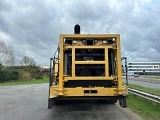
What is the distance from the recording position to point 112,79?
857 cm

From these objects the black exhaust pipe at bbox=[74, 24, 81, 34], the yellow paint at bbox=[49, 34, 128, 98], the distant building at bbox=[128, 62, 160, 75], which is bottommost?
the yellow paint at bbox=[49, 34, 128, 98]

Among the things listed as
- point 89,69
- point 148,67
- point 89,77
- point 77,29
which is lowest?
point 89,77

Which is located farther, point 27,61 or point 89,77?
point 27,61

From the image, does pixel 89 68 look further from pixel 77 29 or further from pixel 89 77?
pixel 77 29

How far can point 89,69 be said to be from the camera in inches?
359

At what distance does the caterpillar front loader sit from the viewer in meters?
8.33

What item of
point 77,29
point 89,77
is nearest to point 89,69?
point 89,77

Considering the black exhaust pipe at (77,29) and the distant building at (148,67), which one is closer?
the black exhaust pipe at (77,29)

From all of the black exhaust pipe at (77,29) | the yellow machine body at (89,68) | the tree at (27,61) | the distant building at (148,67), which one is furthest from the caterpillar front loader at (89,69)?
the distant building at (148,67)

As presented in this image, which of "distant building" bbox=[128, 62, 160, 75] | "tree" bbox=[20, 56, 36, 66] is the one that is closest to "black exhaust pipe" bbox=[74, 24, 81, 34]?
"tree" bbox=[20, 56, 36, 66]

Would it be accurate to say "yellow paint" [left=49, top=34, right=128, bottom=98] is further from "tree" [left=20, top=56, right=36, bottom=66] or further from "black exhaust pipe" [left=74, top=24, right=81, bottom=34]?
"tree" [left=20, top=56, right=36, bottom=66]

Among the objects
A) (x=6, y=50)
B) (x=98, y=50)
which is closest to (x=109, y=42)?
(x=98, y=50)

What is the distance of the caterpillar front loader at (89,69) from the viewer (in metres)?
8.33

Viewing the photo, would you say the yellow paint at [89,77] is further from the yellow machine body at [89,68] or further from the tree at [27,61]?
the tree at [27,61]
